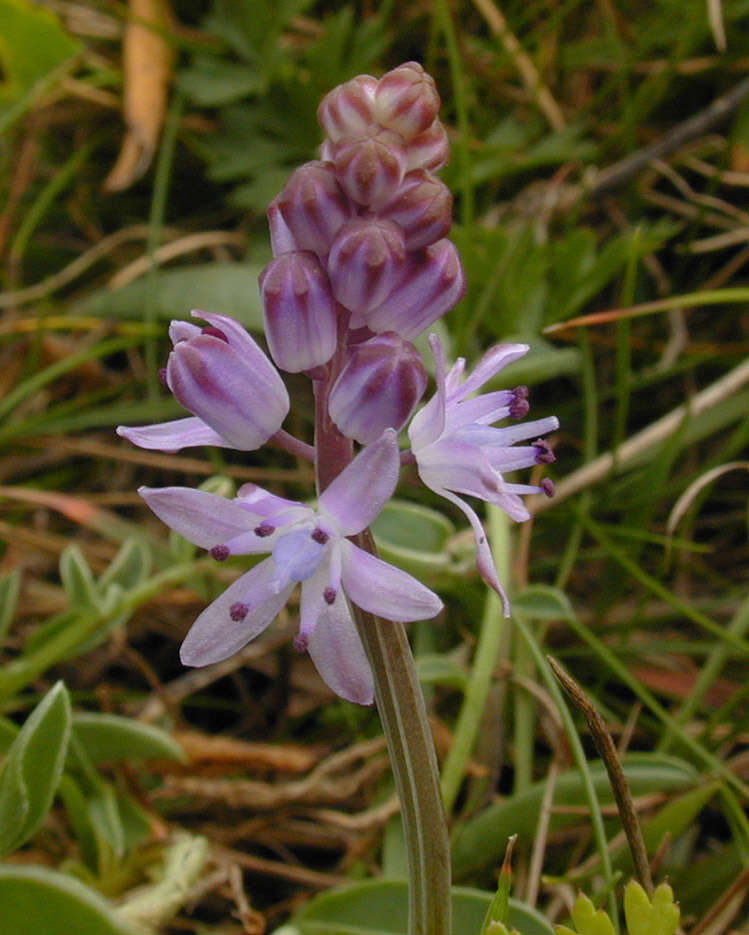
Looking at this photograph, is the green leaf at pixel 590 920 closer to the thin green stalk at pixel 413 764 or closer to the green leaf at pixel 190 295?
the thin green stalk at pixel 413 764

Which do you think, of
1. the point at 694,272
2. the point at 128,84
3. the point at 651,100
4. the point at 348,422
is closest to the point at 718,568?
the point at 694,272

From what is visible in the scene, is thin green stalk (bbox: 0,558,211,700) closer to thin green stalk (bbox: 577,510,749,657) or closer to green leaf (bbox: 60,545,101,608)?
green leaf (bbox: 60,545,101,608)

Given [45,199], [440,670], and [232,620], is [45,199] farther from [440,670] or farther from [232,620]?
[232,620]

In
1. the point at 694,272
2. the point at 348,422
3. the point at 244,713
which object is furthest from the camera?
the point at 694,272

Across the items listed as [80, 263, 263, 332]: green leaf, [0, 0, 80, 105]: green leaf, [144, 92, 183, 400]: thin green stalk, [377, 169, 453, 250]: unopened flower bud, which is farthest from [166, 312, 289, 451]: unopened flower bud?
[0, 0, 80, 105]: green leaf

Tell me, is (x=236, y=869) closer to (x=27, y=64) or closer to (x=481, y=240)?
(x=481, y=240)
